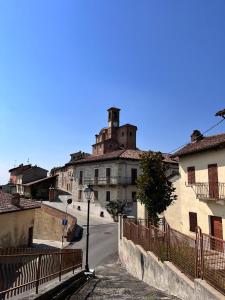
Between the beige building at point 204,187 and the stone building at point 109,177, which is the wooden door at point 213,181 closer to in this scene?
the beige building at point 204,187

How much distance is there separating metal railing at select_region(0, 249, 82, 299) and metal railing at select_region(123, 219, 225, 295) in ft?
12.8

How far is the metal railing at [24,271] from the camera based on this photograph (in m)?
6.76

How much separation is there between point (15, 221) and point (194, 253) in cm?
1553

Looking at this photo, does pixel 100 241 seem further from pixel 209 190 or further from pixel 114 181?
pixel 114 181

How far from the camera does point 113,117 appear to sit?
224 feet

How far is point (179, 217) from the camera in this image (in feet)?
90.9

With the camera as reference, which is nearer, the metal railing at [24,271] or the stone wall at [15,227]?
the metal railing at [24,271]

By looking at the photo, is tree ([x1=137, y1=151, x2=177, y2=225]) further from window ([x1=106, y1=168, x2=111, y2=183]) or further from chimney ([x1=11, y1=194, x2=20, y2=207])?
window ([x1=106, y1=168, x2=111, y2=183])

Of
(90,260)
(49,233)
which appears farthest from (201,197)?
(49,233)

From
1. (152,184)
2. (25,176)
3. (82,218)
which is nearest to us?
(152,184)

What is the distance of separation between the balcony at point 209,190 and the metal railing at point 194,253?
8.71 metres

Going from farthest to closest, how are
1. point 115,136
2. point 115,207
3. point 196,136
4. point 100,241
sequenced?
point 115,136
point 115,207
point 100,241
point 196,136

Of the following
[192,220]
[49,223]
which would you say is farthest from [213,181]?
[49,223]

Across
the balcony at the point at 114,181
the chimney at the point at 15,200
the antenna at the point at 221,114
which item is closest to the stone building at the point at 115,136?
the balcony at the point at 114,181
